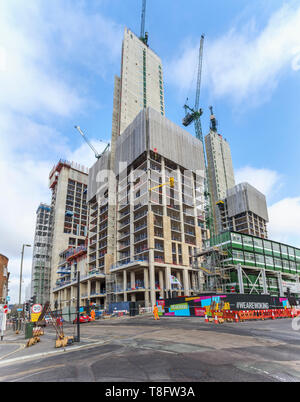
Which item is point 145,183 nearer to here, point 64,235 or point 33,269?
→ point 64,235

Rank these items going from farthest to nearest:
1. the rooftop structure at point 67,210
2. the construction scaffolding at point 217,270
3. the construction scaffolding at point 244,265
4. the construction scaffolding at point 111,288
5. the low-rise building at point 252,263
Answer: the rooftop structure at point 67,210 → the construction scaffolding at point 111,288 → the low-rise building at point 252,263 → the construction scaffolding at point 244,265 → the construction scaffolding at point 217,270

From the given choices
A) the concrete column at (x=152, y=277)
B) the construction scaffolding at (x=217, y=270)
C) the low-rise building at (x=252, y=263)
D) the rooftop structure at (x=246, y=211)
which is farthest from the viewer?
the rooftop structure at (x=246, y=211)

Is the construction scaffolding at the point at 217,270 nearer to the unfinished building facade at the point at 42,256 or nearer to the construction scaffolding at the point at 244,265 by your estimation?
the construction scaffolding at the point at 244,265

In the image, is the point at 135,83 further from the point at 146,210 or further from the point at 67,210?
the point at 67,210

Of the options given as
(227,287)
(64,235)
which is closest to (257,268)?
(227,287)

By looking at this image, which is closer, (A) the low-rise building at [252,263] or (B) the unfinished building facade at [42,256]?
(A) the low-rise building at [252,263]

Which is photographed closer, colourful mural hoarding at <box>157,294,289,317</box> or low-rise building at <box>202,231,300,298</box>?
colourful mural hoarding at <box>157,294,289,317</box>

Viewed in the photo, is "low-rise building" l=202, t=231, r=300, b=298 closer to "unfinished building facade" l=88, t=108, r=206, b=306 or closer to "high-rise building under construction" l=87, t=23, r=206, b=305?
"unfinished building facade" l=88, t=108, r=206, b=306

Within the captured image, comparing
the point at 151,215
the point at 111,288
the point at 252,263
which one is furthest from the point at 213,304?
the point at 111,288

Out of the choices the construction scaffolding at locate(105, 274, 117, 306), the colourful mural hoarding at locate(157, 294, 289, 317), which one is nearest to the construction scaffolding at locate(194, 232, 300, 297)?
the colourful mural hoarding at locate(157, 294, 289, 317)

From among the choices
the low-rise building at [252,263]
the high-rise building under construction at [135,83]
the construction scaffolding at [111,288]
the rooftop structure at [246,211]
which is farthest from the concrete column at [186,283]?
A: the high-rise building under construction at [135,83]

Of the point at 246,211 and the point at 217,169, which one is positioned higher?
the point at 217,169
